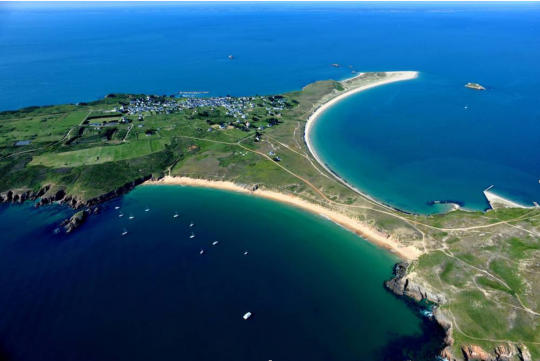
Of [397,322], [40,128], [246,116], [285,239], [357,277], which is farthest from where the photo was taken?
[246,116]

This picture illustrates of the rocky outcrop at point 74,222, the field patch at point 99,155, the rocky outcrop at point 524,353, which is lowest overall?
the field patch at point 99,155

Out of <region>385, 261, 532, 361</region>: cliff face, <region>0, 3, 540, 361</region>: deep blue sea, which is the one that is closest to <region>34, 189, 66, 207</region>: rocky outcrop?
<region>0, 3, 540, 361</region>: deep blue sea

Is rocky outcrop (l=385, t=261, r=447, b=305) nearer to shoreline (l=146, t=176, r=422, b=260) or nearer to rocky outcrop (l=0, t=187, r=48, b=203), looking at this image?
shoreline (l=146, t=176, r=422, b=260)

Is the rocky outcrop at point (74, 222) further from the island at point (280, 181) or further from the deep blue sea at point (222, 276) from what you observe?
the deep blue sea at point (222, 276)

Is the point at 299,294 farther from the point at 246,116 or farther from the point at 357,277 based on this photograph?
the point at 246,116

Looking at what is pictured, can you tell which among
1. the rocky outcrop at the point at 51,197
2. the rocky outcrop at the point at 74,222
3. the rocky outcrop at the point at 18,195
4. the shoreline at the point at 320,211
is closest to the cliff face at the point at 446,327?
the shoreline at the point at 320,211

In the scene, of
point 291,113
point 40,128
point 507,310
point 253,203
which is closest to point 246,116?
point 291,113
